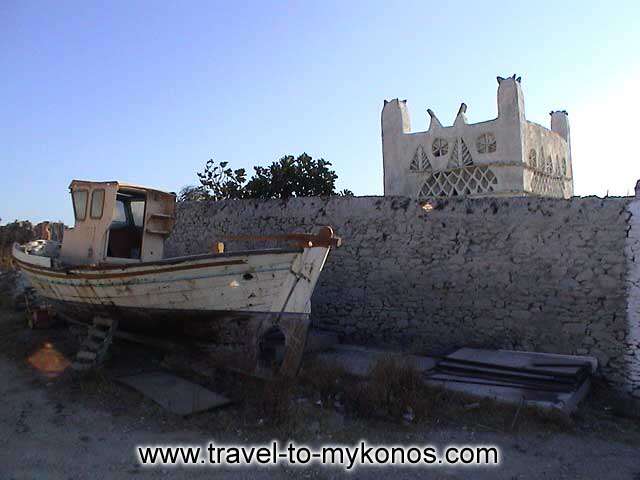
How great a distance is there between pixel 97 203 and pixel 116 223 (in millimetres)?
634

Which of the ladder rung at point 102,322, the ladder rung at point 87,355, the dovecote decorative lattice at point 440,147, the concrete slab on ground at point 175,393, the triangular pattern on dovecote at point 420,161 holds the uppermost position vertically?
the dovecote decorative lattice at point 440,147

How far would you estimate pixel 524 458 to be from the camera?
13.4ft

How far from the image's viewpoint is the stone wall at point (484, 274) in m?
5.80

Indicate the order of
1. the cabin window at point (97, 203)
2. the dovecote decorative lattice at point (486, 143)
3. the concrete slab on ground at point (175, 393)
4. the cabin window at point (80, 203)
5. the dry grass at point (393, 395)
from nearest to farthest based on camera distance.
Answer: the dry grass at point (393, 395) < the concrete slab on ground at point (175, 393) < the cabin window at point (97, 203) < the cabin window at point (80, 203) < the dovecote decorative lattice at point (486, 143)

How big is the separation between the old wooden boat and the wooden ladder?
0.51 ft

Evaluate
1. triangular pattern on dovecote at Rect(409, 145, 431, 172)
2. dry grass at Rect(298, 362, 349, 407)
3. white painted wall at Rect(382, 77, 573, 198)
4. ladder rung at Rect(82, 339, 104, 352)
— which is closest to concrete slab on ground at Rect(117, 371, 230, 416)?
ladder rung at Rect(82, 339, 104, 352)

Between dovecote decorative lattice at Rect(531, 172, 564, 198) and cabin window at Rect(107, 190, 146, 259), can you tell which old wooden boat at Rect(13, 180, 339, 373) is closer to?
cabin window at Rect(107, 190, 146, 259)

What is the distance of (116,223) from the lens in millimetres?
7910

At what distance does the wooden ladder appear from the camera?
20.9 feet

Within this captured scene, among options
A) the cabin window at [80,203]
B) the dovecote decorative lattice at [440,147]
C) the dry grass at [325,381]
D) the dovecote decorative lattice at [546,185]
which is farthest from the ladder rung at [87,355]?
the dovecote decorative lattice at [546,185]

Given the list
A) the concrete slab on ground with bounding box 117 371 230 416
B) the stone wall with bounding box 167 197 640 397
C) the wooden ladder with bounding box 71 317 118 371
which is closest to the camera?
the concrete slab on ground with bounding box 117 371 230 416

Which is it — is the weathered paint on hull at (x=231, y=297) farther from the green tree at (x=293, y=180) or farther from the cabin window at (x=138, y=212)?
the green tree at (x=293, y=180)

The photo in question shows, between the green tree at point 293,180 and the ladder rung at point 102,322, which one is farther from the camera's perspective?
the green tree at point 293,180

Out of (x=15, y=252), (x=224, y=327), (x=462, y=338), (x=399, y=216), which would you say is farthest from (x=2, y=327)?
(x=462, y=338)
